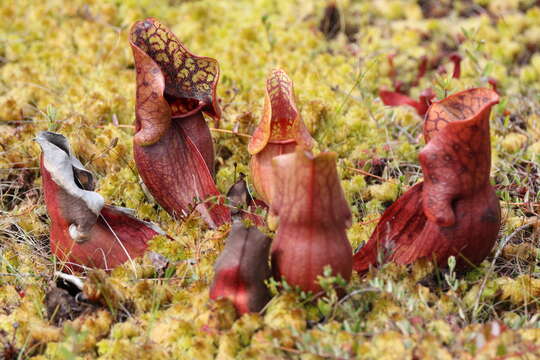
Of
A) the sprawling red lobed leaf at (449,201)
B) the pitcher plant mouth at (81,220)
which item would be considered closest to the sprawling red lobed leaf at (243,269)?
the sprawling red lobed leaf at (449,201)

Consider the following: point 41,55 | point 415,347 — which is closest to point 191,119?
point 415,347

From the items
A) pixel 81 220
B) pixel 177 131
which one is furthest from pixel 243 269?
pixel 177 131

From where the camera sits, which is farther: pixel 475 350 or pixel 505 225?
pixel 505 225

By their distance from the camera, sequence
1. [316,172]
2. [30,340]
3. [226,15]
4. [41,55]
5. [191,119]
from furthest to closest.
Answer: [226,15], [41,55], [191,119], [30,340], [316,172]

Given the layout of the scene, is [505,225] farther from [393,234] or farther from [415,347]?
[415,347]

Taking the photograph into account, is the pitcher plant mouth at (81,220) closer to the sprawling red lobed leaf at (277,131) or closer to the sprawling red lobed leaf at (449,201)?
the sprawling red lobed leaf at (277,131)

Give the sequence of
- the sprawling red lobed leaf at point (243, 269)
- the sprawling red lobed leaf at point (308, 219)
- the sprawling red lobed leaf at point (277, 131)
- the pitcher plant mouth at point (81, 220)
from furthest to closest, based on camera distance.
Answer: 1. the sprawling red lobed leaf at point (277, 131)
2. the pitcher plant mouth at point (81, 220)
3. the sprawling red lobed leaf at point (243, 269)
4. the sprawling red lobed leaf at point (308, 219)

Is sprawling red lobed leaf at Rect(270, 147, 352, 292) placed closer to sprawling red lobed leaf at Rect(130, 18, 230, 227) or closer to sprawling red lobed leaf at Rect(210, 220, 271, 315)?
sprawling red lobed leaf at Rect(210, 220, 271, 315)

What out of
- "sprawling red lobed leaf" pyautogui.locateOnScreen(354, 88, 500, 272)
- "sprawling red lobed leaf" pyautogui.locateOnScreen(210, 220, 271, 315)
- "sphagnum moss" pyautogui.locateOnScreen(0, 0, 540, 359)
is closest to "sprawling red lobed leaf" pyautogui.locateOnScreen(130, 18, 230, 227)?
"sphagnum moss" pyautogui.locateOnScreen(0, 0, 540, 359)
